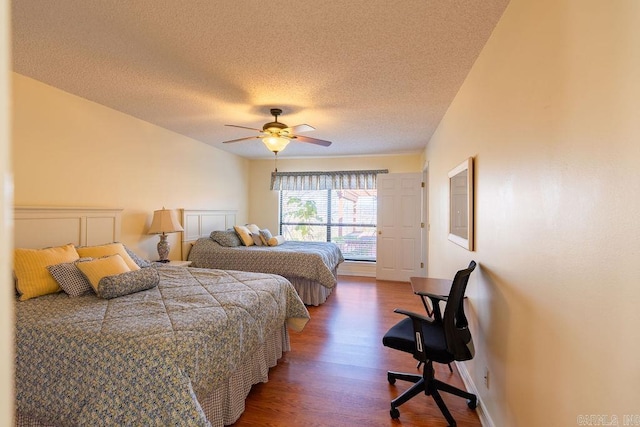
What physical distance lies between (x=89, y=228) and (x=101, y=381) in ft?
7.33

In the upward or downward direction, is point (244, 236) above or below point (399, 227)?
below

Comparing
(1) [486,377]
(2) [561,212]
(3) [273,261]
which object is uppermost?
(2) [561,212]

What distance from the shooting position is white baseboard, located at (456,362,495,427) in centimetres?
183

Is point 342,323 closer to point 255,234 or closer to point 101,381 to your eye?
point 255,234

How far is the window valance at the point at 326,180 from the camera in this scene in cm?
594

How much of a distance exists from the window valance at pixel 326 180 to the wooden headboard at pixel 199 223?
4.55ft

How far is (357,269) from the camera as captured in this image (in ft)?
19.8

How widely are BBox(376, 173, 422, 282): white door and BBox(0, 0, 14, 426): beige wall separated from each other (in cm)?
551

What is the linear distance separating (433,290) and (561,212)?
59.2 inches

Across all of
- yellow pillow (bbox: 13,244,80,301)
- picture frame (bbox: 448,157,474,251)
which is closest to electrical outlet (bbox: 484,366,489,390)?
picture frame (bbox: 448,157,474,251)

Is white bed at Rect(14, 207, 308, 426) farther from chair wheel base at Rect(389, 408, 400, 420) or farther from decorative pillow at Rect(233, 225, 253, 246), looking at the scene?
decorative pillow at Rect(233, 225, 253, 246)

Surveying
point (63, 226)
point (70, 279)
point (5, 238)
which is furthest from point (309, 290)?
point (5, 238)

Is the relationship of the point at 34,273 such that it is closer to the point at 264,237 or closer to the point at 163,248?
the point at 163,248

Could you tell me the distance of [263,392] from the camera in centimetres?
222
